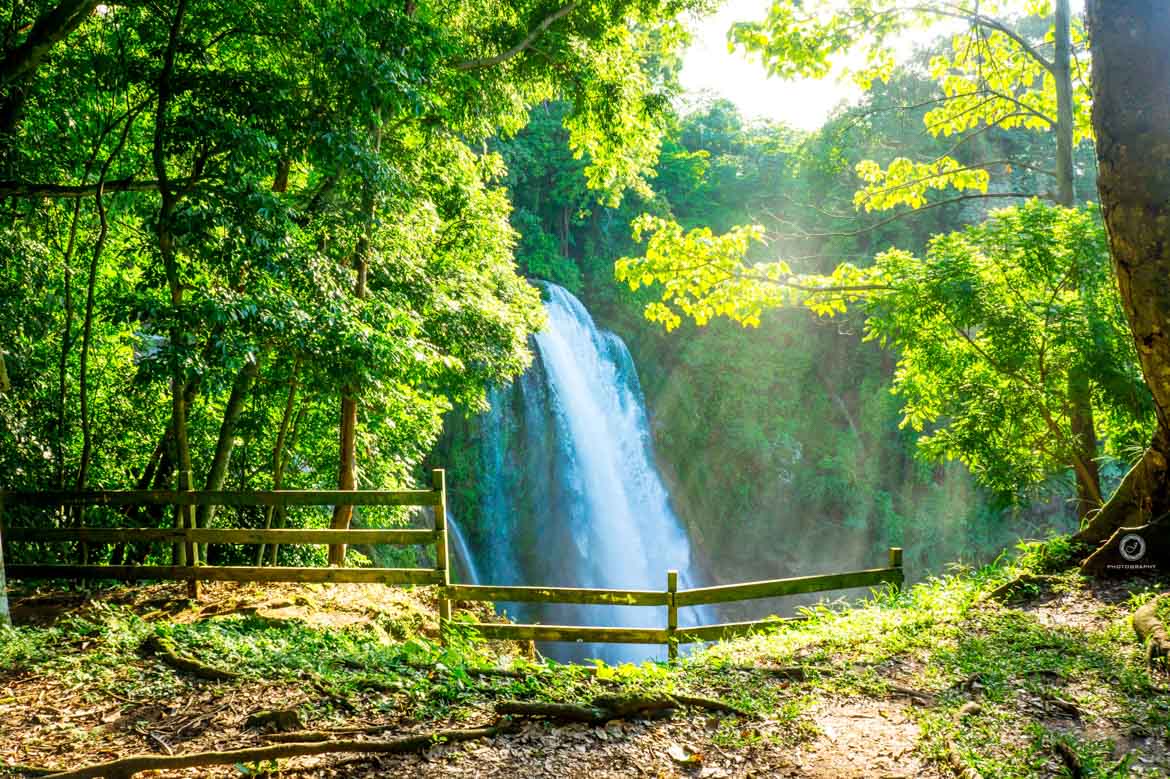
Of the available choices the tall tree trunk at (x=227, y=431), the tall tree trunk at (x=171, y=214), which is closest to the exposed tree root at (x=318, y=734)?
the tall tree trunk at (x=171, y=214)

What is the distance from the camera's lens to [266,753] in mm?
3168

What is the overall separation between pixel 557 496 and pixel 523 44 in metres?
12.3

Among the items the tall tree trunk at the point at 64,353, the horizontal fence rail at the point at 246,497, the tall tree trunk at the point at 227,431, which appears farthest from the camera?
the tall tree trunk at the point at 227,431

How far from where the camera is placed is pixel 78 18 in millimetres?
5434

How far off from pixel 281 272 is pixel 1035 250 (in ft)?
23.9

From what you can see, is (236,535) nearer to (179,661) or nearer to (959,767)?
(179,661)

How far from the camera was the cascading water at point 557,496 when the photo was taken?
19375 millimetres

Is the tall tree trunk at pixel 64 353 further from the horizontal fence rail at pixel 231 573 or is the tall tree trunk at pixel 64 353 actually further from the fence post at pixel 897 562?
→ the fence post at pixel 897 562

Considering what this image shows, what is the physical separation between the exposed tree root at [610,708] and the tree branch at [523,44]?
28.9 ft

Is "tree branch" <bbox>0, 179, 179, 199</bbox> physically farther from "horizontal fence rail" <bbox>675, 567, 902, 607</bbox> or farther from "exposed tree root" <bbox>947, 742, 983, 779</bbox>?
"exposed tree root" <bbox>947, 742, 983, 779</bbox>

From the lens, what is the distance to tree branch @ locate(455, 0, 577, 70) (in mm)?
9992

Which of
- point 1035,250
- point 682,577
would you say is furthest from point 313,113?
point 682,577

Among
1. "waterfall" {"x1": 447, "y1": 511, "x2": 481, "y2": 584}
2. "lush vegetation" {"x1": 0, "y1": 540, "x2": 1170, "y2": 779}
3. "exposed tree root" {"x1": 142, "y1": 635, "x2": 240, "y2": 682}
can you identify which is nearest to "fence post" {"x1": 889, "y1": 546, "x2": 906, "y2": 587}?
"lush vegetation" {"x1": 0, "y1": 540, "x2": 1170, "y2": 779}

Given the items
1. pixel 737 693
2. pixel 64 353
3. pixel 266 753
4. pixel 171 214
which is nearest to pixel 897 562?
pixel 737 693
